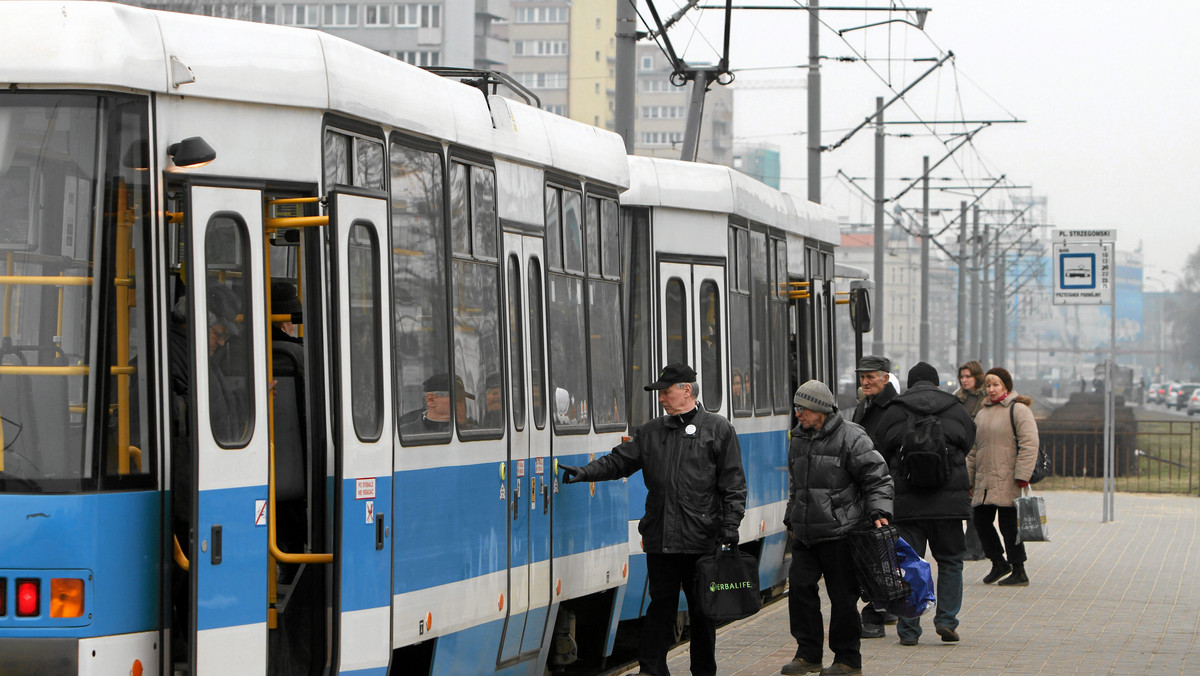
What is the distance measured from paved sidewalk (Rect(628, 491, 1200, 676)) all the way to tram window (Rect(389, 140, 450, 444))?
11.2ft

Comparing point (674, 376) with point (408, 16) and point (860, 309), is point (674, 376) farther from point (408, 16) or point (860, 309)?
point (408, 16)

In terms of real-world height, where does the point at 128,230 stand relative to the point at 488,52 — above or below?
below

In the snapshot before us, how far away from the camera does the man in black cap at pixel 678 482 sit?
8.91m

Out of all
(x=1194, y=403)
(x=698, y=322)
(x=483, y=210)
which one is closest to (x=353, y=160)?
(x=483, y=210)

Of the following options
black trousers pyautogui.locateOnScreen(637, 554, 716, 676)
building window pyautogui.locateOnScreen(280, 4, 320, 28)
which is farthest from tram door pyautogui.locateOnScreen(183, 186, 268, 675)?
building window pyautogui.locateOnScreen(280, 4, 320, 28)

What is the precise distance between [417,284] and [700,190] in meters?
4.99

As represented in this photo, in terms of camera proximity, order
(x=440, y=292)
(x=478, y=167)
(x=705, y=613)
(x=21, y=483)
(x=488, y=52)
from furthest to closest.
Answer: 1. (x=488, y=52)
2. (x=705, y=613)
3. (x=478, y=167)
4. (x=440, y=292)
5. (x=21, y=483)

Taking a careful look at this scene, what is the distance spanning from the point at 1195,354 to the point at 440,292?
13657 centimetres

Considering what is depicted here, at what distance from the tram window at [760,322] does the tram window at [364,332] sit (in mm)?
6283

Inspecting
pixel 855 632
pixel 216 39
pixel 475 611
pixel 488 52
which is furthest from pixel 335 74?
pixel 488 52

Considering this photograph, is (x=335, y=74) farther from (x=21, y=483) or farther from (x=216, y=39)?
(x=21, y=483)

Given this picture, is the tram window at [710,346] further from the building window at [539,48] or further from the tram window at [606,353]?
the building window at [539,48]

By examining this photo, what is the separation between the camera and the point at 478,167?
8.01 m

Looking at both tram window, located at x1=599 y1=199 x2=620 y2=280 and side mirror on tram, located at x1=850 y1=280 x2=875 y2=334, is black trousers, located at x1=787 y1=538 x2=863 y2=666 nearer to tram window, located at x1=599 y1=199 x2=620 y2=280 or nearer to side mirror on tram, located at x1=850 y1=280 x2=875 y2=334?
tram window, located at x1=599 y1=199 x2=620 y2=280
